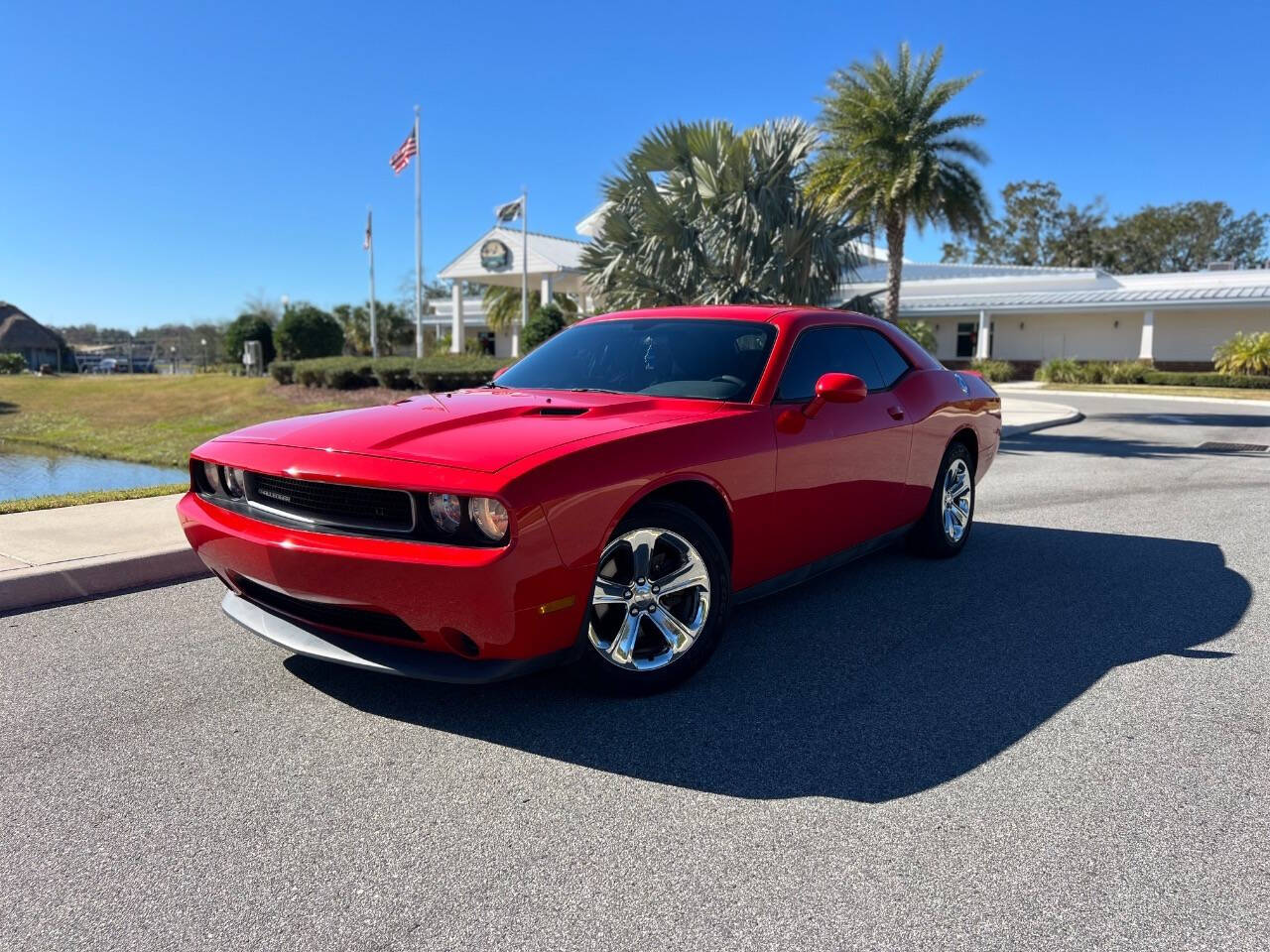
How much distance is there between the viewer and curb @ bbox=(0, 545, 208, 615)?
5059 mm

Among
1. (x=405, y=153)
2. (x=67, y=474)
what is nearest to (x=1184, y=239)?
(x=405, y=153)

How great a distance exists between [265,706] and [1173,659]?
3.98 m

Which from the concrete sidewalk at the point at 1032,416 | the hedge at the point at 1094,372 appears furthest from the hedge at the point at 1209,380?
the concrete sidewalk at the point at 1032,416

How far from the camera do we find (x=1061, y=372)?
37.1m

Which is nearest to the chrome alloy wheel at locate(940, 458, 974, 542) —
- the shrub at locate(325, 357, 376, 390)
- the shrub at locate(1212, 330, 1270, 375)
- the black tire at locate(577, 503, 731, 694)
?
the black tire at locate(577, 503, 731, 694)

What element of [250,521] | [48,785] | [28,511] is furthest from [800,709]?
[28,511]

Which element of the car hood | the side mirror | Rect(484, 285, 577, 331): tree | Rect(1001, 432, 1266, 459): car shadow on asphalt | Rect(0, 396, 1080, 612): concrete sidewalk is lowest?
Rect(1001, 432, 1266, 459): car shadow on asphalt

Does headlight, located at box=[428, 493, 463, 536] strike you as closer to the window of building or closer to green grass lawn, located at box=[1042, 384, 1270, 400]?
green grass lawn, located at box=[1042, 384, 1270, 400]

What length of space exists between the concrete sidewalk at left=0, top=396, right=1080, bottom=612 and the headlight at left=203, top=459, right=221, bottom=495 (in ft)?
6.12

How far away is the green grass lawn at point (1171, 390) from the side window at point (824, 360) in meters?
28.0

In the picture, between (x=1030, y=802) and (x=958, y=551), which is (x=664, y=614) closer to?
(x=1030, y=802)

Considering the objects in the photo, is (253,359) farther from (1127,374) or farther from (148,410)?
(1127,374)

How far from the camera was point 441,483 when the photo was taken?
124 inches

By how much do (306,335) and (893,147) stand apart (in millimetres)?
24985
